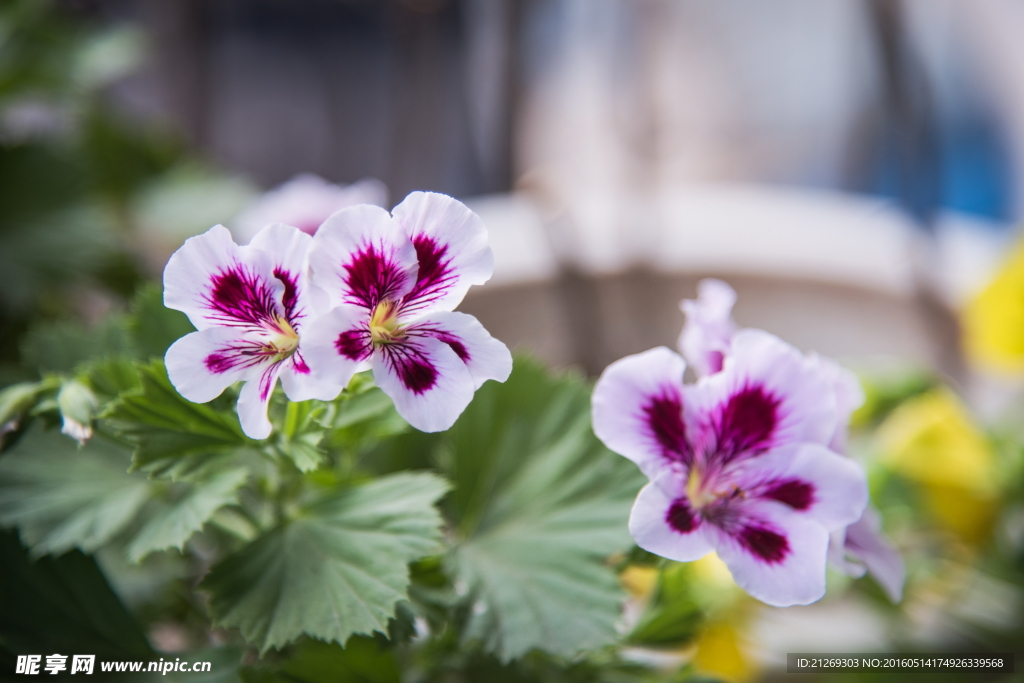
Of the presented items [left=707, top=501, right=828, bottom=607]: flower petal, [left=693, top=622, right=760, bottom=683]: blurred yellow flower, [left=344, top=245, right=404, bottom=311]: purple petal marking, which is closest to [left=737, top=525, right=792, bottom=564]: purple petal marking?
[left=707, top=501, right=828, bottom=607]: flower petal

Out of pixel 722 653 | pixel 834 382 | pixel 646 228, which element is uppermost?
pixel 834 382

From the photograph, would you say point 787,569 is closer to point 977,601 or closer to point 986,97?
point 977,601

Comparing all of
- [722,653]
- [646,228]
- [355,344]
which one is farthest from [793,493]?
[646,228]

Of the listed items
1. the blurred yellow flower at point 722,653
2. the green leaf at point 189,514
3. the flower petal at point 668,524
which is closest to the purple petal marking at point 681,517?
the flower petal at point 668,524

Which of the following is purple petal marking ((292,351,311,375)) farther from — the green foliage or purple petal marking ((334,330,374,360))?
the green foliage

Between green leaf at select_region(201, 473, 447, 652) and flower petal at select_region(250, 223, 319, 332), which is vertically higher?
flower petal at select_region(250, 223, 319, 332)

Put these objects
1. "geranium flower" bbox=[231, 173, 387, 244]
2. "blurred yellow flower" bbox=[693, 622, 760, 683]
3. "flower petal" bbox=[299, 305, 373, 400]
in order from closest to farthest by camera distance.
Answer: "flower petal" bbox=[299, 305, 373, 400]
"geranium flower" bbox=[231, 173, 387, 244]
"blurred yellow flower" bbox=[693, 622, 760, 683]

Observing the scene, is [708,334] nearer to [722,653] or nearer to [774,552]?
[774,552]
